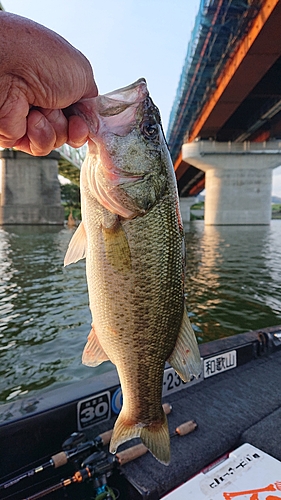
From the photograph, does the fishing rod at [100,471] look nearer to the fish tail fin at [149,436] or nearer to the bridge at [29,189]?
the fish tail fin at [149,436]

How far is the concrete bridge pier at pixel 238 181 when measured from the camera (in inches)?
1494

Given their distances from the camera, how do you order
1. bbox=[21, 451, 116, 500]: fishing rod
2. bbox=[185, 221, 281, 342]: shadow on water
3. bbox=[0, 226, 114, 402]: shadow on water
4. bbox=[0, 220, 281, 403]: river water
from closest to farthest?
bbox=[21, 451, 116, 500]: fishing rod, bbox=[0, 226, 114, 402]: shadow on water, bbox=[0, 220, 281, 403]: river water, bbox=[185, 221, 281, 342]: shadow on water

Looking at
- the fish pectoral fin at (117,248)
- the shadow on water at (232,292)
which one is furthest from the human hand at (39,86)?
the shadow on water at (232,292)

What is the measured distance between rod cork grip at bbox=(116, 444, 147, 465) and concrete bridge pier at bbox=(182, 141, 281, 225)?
35.7 m

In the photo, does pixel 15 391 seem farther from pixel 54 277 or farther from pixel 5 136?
pixel 54 277

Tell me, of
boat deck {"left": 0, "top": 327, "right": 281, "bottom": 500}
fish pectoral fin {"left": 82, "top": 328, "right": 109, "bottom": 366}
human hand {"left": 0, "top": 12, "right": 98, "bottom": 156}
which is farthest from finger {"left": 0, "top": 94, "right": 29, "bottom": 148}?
boat deck {"left": 0, "top": 327, "right": 281, "bottom": 500}

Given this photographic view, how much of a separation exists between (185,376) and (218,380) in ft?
7.64

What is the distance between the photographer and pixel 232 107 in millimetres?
24359

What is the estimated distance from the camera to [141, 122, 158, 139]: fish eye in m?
2.03

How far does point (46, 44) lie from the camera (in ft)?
4.58

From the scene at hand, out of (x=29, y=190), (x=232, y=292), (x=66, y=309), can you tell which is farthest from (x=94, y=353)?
(x=29, y=190)

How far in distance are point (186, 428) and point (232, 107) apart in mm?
24202

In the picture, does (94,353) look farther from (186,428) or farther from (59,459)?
(186,428)

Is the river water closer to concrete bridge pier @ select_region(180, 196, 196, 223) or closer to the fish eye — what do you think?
the fish eye
